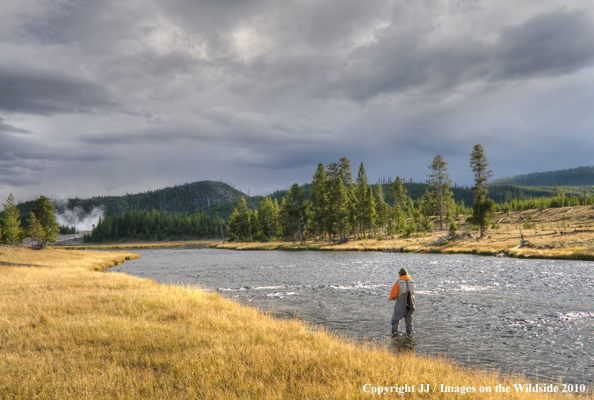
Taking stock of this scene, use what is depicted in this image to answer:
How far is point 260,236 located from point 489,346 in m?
97.9

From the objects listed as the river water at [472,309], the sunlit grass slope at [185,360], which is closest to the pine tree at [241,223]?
the river water at [472,309]

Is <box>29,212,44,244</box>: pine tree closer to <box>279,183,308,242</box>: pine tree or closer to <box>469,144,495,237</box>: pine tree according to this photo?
<box>279,183,308,242</box>: pine tree

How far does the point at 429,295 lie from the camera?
21703 millimetres

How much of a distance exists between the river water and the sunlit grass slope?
2.44 metres

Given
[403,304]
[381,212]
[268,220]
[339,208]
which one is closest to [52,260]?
[403,304]

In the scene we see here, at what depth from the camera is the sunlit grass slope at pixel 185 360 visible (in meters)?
7.21

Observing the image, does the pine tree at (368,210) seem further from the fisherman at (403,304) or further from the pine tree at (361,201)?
the fisherman at (403,304)

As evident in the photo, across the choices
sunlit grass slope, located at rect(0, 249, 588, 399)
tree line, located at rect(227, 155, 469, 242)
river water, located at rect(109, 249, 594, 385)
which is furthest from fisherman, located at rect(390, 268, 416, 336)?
tree line, located at rect(227, 155, 469, 242)

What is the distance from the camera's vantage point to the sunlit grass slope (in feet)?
23.7

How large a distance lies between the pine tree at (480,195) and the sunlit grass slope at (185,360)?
58875 mm

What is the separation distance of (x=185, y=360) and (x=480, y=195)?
66.6 meters

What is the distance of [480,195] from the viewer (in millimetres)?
64250

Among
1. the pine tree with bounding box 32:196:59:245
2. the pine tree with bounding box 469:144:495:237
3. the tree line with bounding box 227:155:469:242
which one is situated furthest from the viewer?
the pine tree with bounding box 32:196:59:245

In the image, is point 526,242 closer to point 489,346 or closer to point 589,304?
point 589,304
